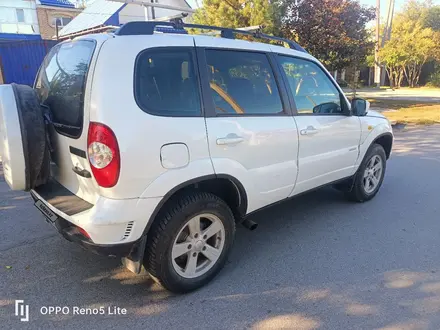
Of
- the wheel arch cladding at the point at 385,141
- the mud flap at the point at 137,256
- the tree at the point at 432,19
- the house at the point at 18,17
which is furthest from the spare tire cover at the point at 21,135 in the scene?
the tree at the point at 432,19

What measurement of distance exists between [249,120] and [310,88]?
1.08 metres

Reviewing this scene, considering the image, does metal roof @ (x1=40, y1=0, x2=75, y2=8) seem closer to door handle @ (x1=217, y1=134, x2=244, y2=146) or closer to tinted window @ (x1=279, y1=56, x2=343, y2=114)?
tinted window @ (x1=279, y1=56, x2=343, y2=114)

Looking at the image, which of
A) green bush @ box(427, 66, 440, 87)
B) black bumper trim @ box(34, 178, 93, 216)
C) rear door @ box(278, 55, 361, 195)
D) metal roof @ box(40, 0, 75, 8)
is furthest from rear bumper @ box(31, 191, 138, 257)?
metal roof @ box(40, 0, 75, 8)

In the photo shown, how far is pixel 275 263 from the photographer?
321 centimetres

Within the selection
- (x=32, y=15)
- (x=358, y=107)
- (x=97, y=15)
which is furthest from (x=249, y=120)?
(x=32, y=15)

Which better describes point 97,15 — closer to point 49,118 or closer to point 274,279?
point 49,118

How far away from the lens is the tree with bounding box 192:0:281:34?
1181cm

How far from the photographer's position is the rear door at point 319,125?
11.3 feet

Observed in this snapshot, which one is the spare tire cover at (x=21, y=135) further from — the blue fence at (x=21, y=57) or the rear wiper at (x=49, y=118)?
the blue fence at (x=21, y=57)

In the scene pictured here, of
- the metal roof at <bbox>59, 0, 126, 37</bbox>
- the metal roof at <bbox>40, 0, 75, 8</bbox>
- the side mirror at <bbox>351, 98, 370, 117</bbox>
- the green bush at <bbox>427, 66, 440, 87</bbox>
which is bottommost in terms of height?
the side mirror at <bbox>351, 98, 370, 117</bbox>

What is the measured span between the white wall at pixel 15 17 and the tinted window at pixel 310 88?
3668 cm

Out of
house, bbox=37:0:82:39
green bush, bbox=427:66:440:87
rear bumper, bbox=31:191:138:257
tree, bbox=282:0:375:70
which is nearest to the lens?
rear bumper, bbox=31:191:138:257

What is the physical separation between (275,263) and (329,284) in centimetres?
50

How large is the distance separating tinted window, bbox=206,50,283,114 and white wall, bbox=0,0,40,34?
36.9 metres
